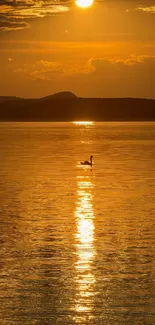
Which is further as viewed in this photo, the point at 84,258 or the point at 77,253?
the point at 77,253

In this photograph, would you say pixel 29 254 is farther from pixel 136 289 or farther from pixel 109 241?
pixel 136 289

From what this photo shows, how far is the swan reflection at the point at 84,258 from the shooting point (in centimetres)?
1756

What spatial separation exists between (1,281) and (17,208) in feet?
44.6

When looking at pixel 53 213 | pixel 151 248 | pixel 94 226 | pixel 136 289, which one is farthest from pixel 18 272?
pixel 53 213

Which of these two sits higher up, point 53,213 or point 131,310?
point 53,213

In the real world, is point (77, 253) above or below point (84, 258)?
above

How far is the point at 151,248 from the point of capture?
951 inches

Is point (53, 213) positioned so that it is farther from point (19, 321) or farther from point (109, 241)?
point (19, 321)

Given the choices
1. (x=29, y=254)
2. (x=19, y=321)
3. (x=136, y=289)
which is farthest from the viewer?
(x=29, y=254)

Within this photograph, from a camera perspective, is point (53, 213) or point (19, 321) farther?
point (53, 213)

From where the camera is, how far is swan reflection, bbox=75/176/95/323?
17558 mm

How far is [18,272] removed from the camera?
2094cm

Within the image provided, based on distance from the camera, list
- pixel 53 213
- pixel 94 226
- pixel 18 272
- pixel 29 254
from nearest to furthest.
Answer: pixel 18 272 < pixel 29 254 < pixel 94 226 < pixel 53 213

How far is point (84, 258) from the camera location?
22.7m
